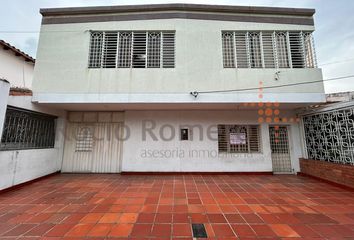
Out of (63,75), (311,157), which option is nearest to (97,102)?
(63,75)

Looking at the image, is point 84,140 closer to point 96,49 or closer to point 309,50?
point 96,49

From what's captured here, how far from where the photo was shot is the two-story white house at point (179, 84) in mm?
5332

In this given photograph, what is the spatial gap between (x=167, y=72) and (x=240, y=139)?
416 cm

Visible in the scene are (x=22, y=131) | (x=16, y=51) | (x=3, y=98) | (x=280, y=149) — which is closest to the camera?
(x=3, y=98)

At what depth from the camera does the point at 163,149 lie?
632 centimetres

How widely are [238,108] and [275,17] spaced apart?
3.74 m

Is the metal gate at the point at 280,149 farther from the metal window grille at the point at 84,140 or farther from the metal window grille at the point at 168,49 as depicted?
the metal window grille at the point at 84,140

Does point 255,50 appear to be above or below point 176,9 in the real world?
below

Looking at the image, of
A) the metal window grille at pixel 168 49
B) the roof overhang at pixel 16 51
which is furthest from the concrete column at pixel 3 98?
the metal window grille at pixel 168 49

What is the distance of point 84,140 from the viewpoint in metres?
6.62

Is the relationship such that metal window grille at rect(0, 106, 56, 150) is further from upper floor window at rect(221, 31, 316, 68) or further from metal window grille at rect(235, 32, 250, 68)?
metal window grille at rect(235, 32, 250, 68)

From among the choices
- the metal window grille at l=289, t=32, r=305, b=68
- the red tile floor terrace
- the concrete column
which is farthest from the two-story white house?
the red tile floor terrace

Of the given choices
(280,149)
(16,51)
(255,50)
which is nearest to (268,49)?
(255,50)

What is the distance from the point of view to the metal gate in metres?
6.42
